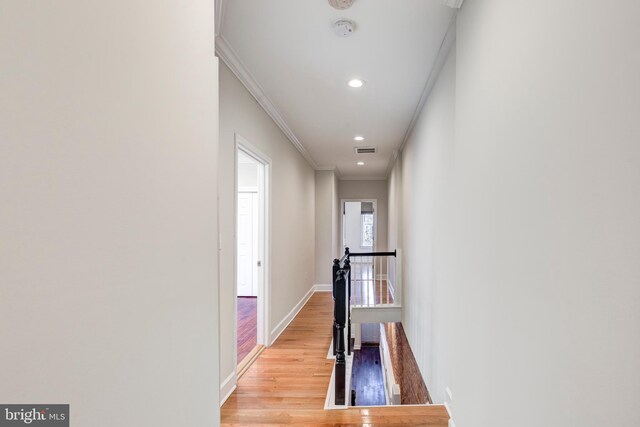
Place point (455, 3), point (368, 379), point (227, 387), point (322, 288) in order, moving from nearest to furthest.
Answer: point (455, 3) → point (227, 387) → point (368, 379) → point (322, 288)

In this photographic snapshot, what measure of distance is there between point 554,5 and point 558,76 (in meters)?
0.20

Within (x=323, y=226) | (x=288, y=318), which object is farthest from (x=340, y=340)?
(x=323, y=226)

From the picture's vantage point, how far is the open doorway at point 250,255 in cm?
323

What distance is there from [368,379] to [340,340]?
140 inches

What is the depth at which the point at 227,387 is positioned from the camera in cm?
244

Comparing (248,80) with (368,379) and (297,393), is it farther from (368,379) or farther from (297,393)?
(368,379)

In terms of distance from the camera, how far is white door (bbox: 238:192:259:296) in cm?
630

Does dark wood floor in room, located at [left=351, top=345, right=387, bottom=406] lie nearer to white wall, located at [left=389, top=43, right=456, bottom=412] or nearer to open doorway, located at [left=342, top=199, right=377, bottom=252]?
white wall, located at [left=389, top=43, right=456, bottom=412]

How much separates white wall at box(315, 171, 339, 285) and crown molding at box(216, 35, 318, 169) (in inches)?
109

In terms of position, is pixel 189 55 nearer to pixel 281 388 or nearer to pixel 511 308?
pixel 511 308

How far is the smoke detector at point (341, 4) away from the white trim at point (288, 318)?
3.24m

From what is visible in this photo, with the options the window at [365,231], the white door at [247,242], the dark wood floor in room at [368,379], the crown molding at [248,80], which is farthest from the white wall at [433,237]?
the window at [365,231]

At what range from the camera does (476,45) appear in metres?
1.46

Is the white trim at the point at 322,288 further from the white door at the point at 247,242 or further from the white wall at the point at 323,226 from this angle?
the white door at the point at 247,242
